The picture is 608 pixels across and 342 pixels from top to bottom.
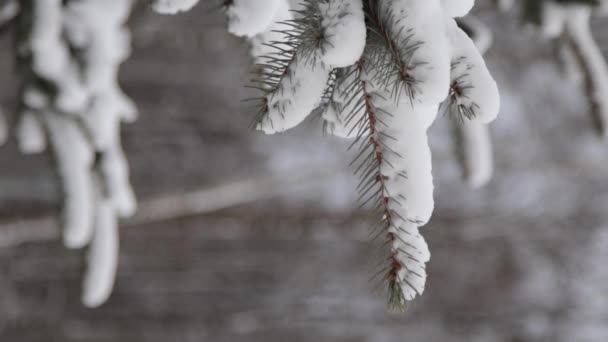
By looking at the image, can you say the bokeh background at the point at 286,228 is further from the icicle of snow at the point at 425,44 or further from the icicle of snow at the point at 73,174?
the icicle of snow at the point at 425,44

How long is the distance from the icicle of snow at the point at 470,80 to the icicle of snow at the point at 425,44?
21 millimetres

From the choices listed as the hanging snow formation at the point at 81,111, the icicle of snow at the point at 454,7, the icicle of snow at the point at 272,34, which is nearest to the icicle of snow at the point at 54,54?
the hanging snow formation at the point at 81,111

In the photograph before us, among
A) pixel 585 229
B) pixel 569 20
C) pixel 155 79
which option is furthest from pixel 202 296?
pixel 569 20

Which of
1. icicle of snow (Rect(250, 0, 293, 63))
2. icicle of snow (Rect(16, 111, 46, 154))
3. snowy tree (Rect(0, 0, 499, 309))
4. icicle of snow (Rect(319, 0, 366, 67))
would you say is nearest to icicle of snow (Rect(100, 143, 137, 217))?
icicle of snow (Rect(16, 111, 46, 154))

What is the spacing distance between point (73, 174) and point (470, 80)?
36.3 inches

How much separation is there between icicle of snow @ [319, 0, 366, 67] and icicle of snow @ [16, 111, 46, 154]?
0.88 meters

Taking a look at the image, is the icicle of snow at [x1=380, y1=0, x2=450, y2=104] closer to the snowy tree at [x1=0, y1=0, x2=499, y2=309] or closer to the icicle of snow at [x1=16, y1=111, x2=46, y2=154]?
the snowy tree at [x1=0, y1=0, x2=499, y2=309]

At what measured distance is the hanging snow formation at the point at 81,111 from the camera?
120 centimetres

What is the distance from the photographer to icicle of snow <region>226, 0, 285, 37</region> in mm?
687

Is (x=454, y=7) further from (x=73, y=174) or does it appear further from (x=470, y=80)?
(x=73, y=174)

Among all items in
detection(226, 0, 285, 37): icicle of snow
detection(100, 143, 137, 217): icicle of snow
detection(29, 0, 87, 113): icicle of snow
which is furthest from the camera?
detection(100, 143, 137, 217): icicle of snow

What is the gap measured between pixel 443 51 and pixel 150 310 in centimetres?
374

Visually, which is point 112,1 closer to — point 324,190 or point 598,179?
point 324,190

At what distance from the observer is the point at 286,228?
4277 millimetres
